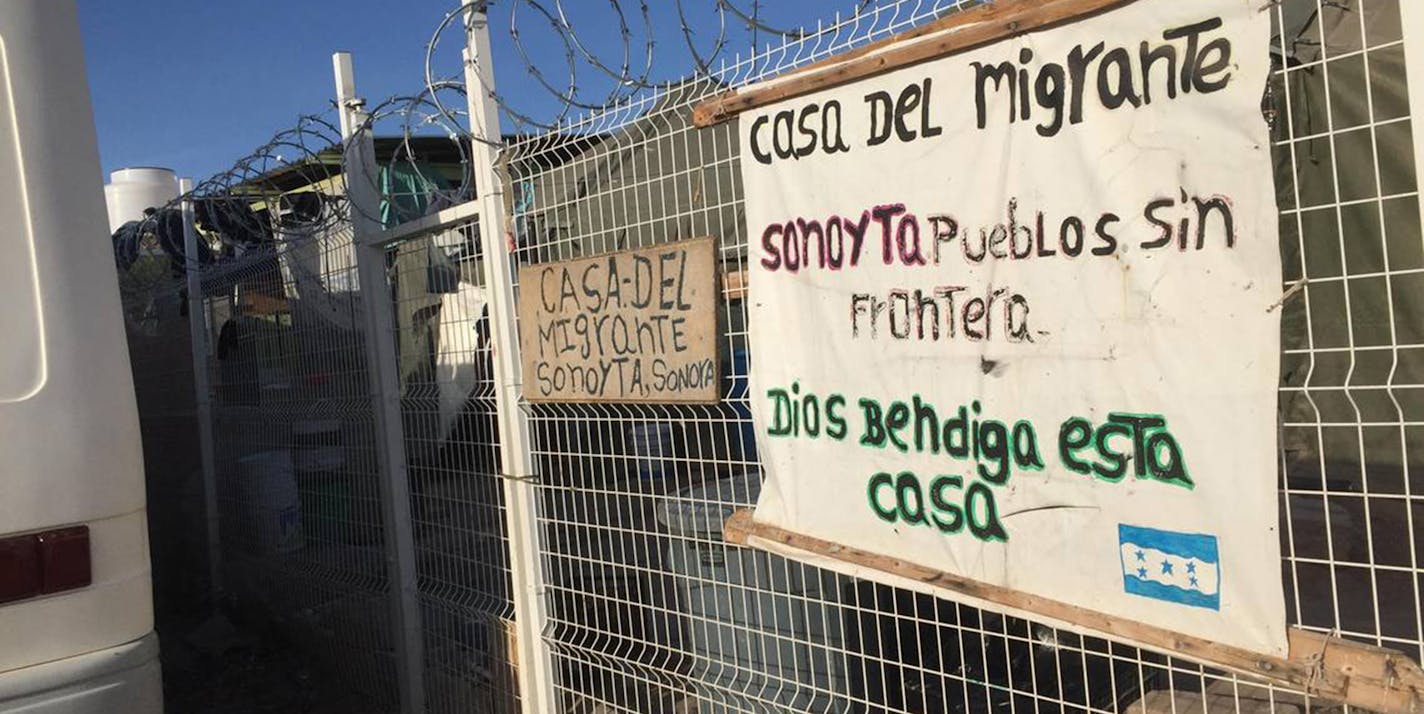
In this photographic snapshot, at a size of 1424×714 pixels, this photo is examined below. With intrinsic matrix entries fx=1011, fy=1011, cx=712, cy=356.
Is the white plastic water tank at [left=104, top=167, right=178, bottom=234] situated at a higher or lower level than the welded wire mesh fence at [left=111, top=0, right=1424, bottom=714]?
higher

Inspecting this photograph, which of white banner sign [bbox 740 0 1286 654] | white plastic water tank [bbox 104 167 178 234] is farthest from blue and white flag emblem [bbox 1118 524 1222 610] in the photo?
white plastic water tank [bbox 104 167 178 234]

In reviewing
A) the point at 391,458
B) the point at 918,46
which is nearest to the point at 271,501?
the point at 391,458

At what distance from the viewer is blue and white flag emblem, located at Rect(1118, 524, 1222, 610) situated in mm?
2080

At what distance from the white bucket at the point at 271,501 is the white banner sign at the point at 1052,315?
4565mm

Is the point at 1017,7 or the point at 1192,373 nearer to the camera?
the point at 1192,373

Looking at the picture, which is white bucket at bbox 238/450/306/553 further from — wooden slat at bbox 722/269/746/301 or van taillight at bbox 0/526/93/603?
wooden slat at bbox 722/269/746/301

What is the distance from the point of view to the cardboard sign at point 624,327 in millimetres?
3215

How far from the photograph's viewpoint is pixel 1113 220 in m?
2.18

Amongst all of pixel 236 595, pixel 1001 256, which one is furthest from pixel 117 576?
pixel 236 595

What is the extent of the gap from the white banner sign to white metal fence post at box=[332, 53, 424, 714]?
9.16 ft

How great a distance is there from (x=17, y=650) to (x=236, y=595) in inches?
204

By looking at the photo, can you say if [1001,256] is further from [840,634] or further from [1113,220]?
[840,634]

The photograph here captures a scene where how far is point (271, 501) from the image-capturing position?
22.1 ft

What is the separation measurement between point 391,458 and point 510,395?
4.29 feet
